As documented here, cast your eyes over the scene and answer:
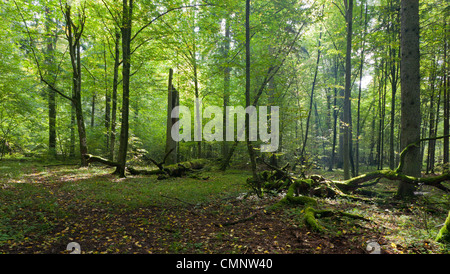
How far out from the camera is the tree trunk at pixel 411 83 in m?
6.12

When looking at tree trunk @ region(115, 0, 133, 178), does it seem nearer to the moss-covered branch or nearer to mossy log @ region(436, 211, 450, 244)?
the moss-covered branch

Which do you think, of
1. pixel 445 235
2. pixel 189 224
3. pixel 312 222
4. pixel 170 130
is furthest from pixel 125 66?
pixel 445 235

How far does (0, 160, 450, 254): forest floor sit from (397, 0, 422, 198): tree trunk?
1.21 meters

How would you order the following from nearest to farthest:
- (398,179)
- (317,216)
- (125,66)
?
1. (317,216)
2. (398,179)
3. (125,66)

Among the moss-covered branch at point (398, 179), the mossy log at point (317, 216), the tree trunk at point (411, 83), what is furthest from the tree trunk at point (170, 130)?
the tree trunk at point (411, 83)

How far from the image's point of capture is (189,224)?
15.8 ft

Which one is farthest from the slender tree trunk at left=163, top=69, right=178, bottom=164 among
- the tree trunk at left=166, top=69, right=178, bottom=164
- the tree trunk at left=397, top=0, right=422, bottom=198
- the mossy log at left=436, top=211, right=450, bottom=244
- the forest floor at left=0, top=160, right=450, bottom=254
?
the mossy log at left=436, top=211, right=450, bottom=244

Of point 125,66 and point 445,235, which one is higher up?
point 125,66

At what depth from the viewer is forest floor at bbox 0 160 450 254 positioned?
352 cm

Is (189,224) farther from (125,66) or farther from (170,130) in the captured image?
(170,130)

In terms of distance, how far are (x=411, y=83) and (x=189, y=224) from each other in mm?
7613

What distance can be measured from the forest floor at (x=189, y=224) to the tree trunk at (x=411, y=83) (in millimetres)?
1207
